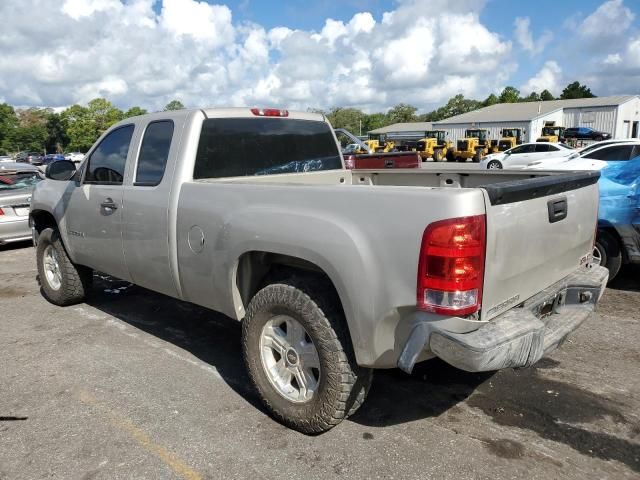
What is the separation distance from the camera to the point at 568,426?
3178 millimetres

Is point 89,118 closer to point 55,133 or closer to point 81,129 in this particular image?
point 81,129

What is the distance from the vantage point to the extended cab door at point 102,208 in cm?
439

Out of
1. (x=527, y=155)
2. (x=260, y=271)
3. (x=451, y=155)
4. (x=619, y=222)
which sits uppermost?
(x=260, y=271)

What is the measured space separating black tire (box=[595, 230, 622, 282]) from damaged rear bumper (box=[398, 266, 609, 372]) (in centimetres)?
298

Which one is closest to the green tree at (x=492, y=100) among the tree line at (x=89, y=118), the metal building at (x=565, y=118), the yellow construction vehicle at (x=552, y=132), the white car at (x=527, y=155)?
the tree line at (x=89, y=118)

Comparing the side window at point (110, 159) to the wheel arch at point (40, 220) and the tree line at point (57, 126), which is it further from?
the tree line at point (57, 126)

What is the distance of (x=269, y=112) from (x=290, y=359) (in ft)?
7.33

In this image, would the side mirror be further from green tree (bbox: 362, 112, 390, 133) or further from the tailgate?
green tree (bbox: 362, 112, 390, 133)

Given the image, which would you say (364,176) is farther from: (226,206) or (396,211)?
(396,211)

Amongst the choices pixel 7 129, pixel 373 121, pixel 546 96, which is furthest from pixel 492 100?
pixel 7 129

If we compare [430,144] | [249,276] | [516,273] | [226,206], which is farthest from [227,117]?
[430,144]

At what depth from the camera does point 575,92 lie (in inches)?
3770

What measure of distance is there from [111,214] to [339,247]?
2528 millimetres

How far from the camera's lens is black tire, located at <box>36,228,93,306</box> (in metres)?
5.44
